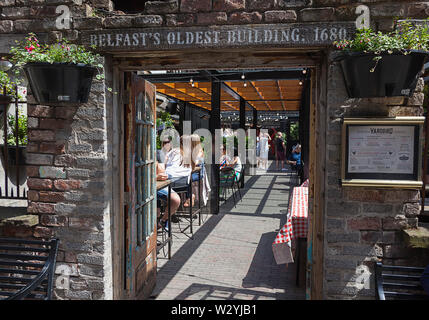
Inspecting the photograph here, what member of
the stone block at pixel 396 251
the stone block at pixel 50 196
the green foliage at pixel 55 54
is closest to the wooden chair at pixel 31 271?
the stone block at pixel 50 196

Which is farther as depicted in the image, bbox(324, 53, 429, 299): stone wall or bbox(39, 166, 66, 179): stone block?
bbox(39, 166, 66, 179): stone block

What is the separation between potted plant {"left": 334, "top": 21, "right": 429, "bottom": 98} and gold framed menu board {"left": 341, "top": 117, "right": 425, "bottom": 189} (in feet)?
0.78

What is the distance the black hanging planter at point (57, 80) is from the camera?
2545 millimetres

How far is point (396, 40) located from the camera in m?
2.23

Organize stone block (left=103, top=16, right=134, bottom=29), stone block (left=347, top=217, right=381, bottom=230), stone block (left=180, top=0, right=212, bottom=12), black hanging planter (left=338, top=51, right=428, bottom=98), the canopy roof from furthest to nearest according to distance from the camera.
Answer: the canopy roof → stone block (left=103, top=16, right=134, bottom=29) → stone block (left=180, top=0, right=212, bottom=12) → stone block (left=347, top=217, right=381, bottom=230) → black hanging planter (left=338, top=51, right=428, bottom=98)

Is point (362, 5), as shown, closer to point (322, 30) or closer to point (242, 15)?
point (322, 30)

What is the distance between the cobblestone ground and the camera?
3980 mm

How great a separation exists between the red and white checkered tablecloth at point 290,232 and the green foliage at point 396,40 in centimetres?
216

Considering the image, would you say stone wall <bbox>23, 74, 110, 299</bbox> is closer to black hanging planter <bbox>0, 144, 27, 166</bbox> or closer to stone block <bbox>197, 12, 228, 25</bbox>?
stone block <bbox>197, 12, 228, 25</bbox>

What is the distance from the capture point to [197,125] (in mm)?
17000

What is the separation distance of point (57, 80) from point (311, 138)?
2.05 metres

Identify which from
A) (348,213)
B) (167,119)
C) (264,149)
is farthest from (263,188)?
(348,213)

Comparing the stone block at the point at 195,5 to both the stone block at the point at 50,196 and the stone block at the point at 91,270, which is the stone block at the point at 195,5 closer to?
the stone block at the point at 50,196

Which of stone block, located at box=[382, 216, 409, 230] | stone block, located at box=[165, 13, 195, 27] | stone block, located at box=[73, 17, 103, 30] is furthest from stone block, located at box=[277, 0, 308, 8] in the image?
stone block, located at box=[382, 216, 409, 230]
